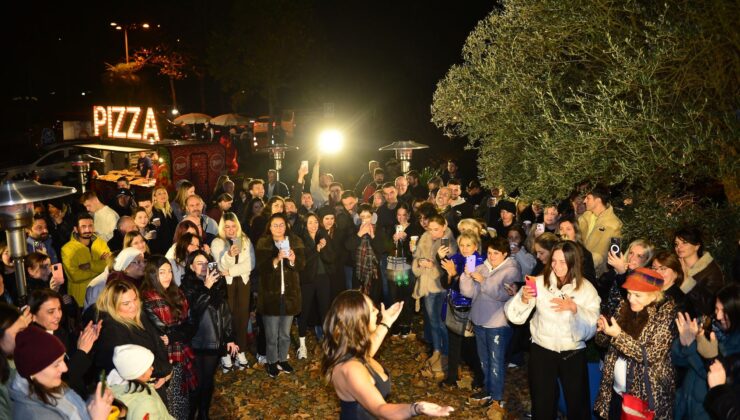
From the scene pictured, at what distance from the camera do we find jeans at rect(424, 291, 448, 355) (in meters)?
8.39

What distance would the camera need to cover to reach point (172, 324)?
19.9ft

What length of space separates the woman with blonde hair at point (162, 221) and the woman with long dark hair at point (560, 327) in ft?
20.3

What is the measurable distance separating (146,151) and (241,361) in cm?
1533

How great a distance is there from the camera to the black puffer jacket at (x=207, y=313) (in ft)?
21.8

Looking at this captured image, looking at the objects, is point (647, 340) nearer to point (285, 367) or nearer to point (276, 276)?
point (276, 276)

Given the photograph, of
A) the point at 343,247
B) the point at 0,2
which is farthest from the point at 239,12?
the point at 343,247

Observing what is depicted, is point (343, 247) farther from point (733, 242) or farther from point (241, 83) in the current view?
point (241, 83)

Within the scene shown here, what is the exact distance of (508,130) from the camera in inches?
327

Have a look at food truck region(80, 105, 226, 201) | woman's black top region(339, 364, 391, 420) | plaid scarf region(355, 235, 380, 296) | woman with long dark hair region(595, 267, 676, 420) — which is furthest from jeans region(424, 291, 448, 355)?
food truck region(80, 105, 226, 201)

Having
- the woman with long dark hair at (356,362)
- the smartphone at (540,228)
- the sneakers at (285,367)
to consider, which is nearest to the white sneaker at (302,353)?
the sneakers at (285,367)

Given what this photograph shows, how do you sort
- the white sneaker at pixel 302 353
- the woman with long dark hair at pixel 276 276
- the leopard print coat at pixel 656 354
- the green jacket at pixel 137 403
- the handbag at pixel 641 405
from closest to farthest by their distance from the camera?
→ 1. the green jacket at pixel 137 403
2. the handbag at pixel 641 405
3. the leopard print coat at pixel 656 354
4. the woman with long dark hair at pixel 276 276
5. the white sneaker at pixel 302 353

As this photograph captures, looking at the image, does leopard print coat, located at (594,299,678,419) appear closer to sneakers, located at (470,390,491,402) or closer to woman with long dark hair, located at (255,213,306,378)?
sneakers, located at (470,390,491,402)

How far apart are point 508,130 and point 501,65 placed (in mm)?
850

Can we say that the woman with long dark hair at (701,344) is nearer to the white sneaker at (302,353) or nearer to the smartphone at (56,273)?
the white sneaker at (302,353)
